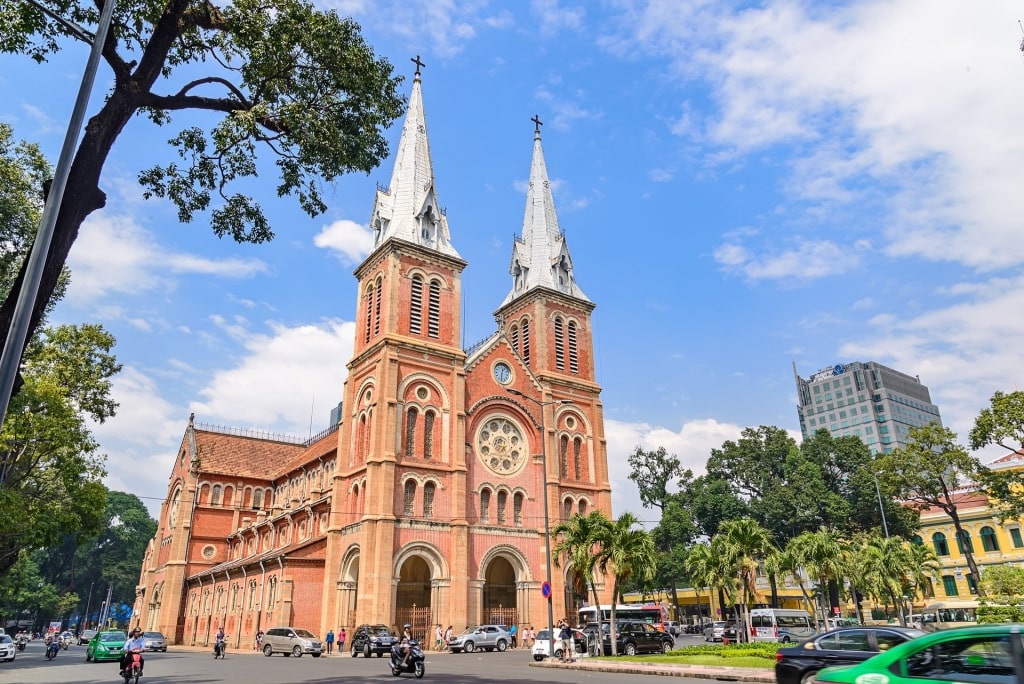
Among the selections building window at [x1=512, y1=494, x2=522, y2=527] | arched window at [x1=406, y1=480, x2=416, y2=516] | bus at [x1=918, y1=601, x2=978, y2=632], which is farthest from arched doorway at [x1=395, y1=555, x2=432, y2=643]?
bus at [x1=918, y1=601, x2=978, y2=632]

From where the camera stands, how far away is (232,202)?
1593cm

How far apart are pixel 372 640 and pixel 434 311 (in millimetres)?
20166

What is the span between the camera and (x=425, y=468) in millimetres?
39281

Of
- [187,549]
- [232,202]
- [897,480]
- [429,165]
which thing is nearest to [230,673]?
[232,202]

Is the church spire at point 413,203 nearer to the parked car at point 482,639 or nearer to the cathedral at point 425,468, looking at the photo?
the cathedral at point 425,468

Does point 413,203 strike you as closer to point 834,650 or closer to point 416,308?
point 416,308

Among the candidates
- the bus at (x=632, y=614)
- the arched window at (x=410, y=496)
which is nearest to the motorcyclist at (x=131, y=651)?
the arched window at (x=410, y=496)

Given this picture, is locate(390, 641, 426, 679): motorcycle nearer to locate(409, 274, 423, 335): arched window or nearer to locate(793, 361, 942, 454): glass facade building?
locate(409, 274, 423, 335): arched window

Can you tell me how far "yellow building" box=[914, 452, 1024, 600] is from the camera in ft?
170

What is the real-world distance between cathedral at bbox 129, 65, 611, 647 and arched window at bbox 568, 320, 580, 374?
6.6 inches

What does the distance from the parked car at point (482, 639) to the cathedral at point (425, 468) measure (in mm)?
1824

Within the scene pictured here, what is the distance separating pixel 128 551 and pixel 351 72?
10315cm

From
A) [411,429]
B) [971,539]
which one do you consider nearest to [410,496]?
[411,429]

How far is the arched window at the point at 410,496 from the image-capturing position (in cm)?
3804
